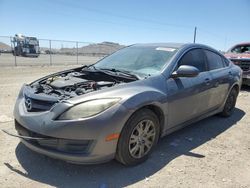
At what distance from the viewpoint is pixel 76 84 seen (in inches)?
150

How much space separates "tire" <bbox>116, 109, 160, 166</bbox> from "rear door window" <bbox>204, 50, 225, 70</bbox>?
210cm

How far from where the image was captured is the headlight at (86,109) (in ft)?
10.00

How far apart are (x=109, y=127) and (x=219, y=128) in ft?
10.3

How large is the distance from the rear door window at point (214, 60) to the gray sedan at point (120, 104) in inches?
1.7

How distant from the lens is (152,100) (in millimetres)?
3580

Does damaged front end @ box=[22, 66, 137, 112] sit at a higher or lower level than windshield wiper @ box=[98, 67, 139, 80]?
lower

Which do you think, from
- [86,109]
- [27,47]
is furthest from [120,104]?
[27,47]

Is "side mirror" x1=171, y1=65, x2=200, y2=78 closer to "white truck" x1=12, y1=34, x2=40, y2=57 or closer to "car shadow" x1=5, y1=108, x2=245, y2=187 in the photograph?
"car shadow" x1=5, y1=108, x2=245, y2=187

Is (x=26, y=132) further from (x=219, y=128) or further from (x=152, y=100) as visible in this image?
(x=219, y=128)

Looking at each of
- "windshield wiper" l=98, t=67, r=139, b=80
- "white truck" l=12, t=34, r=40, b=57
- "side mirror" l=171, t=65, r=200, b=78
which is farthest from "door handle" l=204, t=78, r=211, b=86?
"white truck" l=12, t=34, r=40, b=57

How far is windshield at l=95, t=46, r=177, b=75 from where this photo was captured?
4230mm

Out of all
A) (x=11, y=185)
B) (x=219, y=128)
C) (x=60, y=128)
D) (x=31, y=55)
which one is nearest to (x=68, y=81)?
(x=60, y=128)

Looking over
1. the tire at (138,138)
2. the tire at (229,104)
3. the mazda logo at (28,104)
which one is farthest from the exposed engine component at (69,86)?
the tire at (229,104)

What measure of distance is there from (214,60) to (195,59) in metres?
0.84
